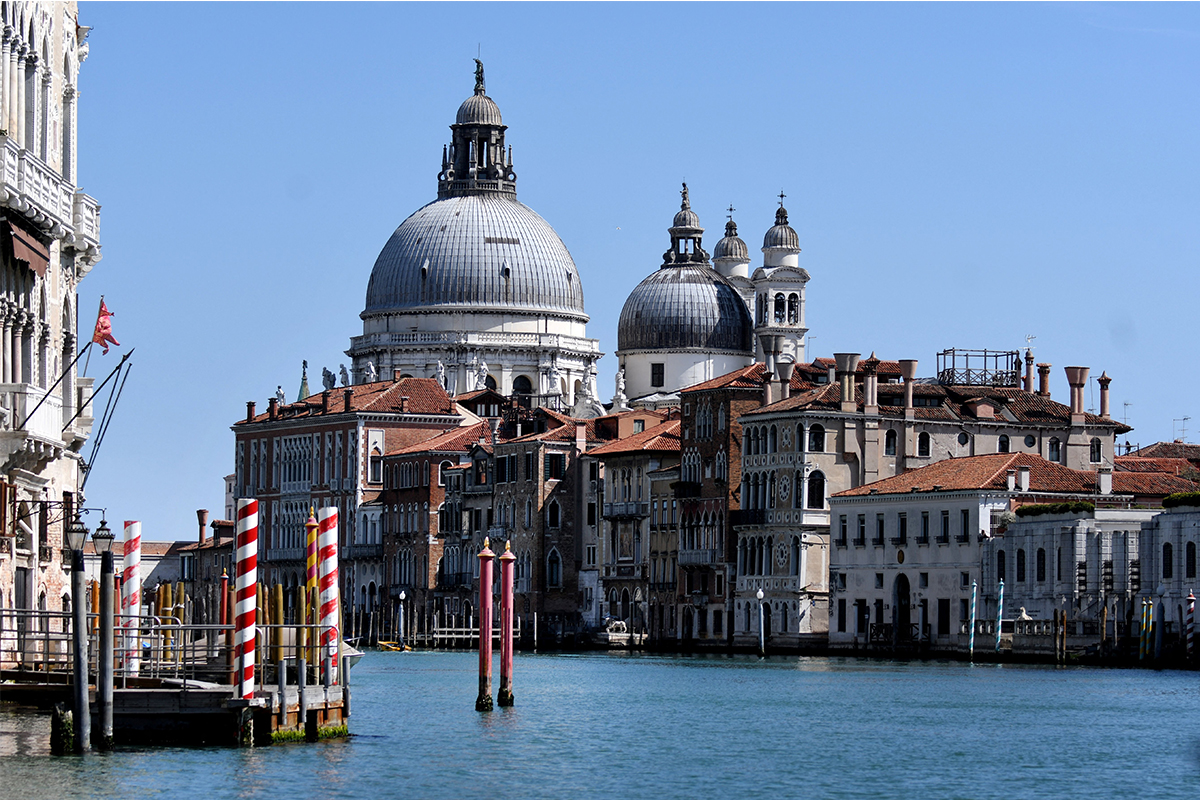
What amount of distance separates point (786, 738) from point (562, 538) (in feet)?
194

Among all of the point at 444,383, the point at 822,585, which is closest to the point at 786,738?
the point at 822,585

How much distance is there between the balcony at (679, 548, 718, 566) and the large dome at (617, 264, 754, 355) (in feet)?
98.2

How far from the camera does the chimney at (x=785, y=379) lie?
84625mm

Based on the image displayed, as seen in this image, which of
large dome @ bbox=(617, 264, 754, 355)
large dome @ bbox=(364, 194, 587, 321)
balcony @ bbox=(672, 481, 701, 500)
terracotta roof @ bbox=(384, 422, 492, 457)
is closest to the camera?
balcony @ bbox=(672, 481, 701, 500)

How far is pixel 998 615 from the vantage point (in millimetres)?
69000

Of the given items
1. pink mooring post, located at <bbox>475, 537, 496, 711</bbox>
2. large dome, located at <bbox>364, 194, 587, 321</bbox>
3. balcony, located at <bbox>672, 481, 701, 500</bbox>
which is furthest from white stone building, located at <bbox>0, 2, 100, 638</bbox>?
large dome, located at <bbox>364, 194, 587, 321</bbox>

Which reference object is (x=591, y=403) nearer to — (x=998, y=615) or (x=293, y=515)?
(x=293, y=515)

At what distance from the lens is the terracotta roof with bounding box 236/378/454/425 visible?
4395 inches

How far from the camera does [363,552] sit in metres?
111

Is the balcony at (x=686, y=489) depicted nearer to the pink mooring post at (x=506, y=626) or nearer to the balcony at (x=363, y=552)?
the balcony at (x=363, y=552)

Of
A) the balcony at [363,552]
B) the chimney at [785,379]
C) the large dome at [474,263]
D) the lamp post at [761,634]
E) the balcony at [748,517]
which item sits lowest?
the lamp post at [761,634]

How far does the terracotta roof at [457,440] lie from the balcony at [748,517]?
21.3 meters

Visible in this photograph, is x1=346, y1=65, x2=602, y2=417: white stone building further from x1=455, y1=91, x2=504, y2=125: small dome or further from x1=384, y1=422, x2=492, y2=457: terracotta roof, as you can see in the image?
x1=384, y1=422, x2=492, y2=457: terracotta roof

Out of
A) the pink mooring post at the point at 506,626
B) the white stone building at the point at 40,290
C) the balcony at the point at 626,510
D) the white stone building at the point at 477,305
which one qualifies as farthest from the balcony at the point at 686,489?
the white stone building at the point at 40,290
